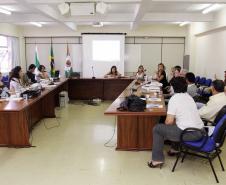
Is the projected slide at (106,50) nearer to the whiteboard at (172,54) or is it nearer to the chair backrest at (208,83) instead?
the whiteboard at (172,54)

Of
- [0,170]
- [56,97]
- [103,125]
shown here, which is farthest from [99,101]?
[0,170]

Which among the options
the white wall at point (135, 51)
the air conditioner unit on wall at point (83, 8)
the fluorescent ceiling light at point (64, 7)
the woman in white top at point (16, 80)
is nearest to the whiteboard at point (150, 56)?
the white wall at point (135, 51)

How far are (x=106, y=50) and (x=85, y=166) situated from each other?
684 cm

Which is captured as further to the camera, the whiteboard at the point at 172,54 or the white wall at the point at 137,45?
the whiteboard at the point at 172,54

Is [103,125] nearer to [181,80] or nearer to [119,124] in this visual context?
[119,124]

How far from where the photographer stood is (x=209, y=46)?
746 centimetres

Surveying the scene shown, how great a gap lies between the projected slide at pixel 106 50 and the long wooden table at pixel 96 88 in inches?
74.5

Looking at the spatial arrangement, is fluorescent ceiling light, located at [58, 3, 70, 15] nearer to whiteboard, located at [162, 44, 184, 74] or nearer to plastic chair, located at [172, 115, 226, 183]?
plastic chair, located at [172, 115, 226, 183]

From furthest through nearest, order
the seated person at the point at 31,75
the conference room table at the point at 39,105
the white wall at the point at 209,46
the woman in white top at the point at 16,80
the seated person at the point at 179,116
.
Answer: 1. the seated person at the point at 31,75
2. the white wall at the point at 209,46
3. the woman in white top at the point at 16,80
4. the conference room table at the point at 39,105
5. the seated person at the point at 179,116

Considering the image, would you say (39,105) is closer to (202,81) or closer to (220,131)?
(220,131)

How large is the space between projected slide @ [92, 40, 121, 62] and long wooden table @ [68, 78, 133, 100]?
1.89 meters

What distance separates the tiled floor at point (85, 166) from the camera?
2.89 meters

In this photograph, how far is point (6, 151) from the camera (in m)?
3.73

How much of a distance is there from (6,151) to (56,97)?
11.2ft
